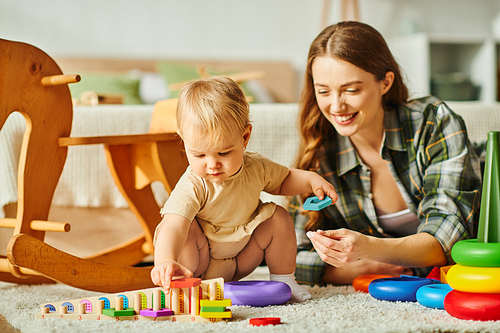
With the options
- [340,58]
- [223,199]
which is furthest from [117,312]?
[340,58]

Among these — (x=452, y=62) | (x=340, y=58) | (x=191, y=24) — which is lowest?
(x=340, y=58)

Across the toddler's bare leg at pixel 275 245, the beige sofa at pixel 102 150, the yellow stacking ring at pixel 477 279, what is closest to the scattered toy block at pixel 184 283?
the toddler's bare leg at pixel 275 245

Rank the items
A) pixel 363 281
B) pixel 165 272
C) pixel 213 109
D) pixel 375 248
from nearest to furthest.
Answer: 1. pixel 165 272
2. pixel 213 109
3. pixel 375 248
4. pixel 363 281

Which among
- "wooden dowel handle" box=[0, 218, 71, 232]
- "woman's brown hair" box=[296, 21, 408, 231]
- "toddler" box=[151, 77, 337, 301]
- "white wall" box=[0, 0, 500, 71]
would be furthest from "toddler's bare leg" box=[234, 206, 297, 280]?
"white wall" box=[0, 0, 500, 71]

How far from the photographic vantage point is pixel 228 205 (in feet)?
3.07

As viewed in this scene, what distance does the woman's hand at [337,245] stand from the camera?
2.90 ft

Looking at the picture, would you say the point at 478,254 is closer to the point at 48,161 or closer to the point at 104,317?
the point at 104,317

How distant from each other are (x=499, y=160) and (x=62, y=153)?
0.93 meters

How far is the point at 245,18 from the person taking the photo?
324cm

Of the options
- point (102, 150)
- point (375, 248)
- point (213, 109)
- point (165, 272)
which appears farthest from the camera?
point (102, 150)

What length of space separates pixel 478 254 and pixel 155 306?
544mm

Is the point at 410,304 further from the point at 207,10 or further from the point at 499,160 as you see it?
the point at 207,10

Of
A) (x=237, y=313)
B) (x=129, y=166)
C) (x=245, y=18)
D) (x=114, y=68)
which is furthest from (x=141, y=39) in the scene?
(x=237, y=313)

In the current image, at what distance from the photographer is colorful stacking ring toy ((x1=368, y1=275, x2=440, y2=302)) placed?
3.09 ft
